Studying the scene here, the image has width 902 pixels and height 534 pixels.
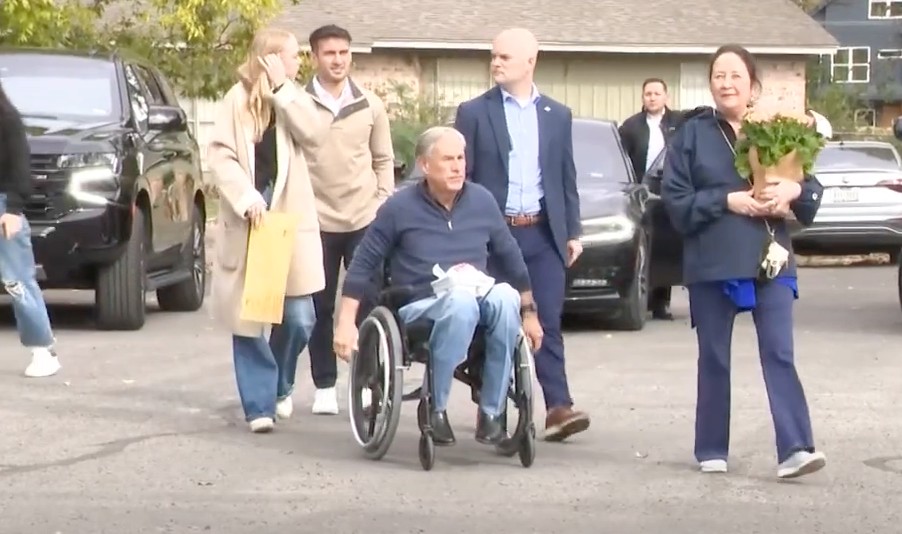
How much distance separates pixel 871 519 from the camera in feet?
25.5

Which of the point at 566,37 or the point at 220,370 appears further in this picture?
the point at 566,37

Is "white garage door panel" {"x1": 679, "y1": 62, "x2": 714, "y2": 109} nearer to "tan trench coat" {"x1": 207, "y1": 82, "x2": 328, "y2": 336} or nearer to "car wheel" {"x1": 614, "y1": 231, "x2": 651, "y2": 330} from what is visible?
"car wheel" {"x1": 614, "y1": 231, "x2": 651, "y2": 330}

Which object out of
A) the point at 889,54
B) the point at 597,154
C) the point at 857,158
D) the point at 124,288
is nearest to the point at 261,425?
the point at 124,288

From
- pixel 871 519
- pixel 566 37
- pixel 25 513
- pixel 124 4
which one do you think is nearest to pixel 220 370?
pixel 25 513

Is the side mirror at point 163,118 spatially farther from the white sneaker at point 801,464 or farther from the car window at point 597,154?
the white sneaker at point 801,464

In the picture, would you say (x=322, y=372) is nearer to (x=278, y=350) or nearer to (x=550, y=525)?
(x=278, y=350)

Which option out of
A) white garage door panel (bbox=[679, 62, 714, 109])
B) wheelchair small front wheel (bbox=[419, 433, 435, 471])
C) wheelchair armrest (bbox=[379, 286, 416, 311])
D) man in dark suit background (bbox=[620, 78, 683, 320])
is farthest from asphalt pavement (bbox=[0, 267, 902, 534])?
white garage door panel (bbox=[679, 62, 714, 109])

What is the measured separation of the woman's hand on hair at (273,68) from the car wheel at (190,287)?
21.3 ft

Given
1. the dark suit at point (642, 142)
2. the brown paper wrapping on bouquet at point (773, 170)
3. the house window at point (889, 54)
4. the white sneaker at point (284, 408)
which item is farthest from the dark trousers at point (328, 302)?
the house window at point (889, 54)

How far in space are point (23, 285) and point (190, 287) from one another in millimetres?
4601

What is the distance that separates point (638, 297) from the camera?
15.3 metres

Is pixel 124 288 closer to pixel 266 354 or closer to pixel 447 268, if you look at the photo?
pixel 266 354

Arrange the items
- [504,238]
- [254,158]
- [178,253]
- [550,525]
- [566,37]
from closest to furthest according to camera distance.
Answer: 1. [550,525]
2. [504,238]
3. [254,158]
4. [178,253]
5. [566,37]

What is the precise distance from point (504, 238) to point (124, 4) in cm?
2276
